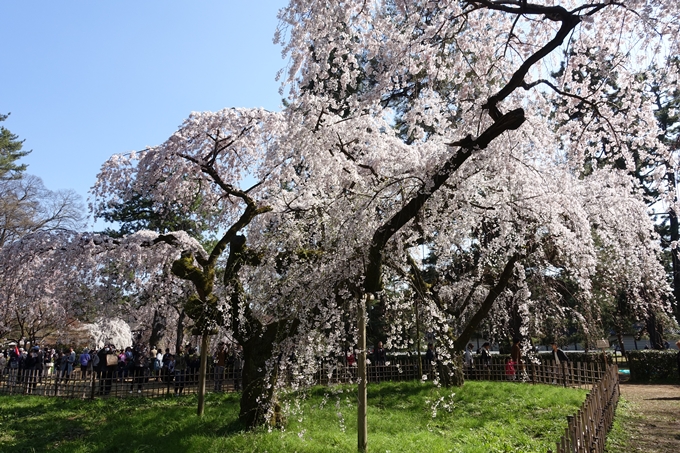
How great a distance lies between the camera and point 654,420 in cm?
902

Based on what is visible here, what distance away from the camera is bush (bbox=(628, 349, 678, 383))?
16797 mm

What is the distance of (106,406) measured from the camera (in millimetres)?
10672

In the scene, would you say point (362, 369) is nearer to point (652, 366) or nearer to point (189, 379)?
point (189, 379)

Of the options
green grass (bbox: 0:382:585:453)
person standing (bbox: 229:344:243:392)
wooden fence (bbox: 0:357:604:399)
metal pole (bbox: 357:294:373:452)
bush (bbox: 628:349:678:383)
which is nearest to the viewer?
metal pole (bbox: 357:294:373:452)

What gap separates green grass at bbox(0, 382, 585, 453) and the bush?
29.1ft

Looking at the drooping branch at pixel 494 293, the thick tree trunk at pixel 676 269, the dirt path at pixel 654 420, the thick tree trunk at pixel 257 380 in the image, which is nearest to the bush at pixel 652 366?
the dirt path at pixel 654 420

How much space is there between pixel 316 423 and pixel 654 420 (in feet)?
21.8

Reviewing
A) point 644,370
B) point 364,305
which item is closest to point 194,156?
point 364,305

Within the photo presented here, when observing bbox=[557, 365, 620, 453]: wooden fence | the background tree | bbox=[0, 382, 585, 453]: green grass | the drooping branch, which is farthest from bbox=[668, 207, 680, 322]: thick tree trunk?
the background tree

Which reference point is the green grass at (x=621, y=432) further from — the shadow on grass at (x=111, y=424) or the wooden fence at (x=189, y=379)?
the shadow on grass at (x=111, y=424)

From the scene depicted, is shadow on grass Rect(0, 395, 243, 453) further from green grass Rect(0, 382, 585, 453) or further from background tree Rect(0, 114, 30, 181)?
background tree Rect(0, 114, 30, 181)

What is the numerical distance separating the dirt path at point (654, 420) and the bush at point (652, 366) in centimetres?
332

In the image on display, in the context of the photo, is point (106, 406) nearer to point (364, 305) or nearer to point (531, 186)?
point (364, 305)

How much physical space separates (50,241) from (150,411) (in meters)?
4.63
